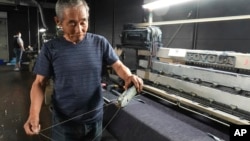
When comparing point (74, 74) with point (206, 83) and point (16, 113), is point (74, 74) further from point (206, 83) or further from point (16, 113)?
point (16, 113)

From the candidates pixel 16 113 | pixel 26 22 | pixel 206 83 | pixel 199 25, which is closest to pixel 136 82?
pixel 206 83

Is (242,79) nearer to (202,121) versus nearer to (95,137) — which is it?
(202,121)

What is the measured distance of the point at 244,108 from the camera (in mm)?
1537

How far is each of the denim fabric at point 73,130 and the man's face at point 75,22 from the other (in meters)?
0.46

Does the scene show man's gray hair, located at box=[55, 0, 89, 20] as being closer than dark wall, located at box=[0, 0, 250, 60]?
Yes

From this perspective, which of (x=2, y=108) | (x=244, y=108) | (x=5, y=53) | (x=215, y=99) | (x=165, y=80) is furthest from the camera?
(x=5, y=53)

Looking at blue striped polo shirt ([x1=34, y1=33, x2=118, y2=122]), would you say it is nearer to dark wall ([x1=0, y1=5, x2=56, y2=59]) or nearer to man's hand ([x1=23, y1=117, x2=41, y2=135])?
man's hand ([x1=23, y1=117, x2=41, y2=135])

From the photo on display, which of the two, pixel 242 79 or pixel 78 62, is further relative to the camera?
pixel 242 79

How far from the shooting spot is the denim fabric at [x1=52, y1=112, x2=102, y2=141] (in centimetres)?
119

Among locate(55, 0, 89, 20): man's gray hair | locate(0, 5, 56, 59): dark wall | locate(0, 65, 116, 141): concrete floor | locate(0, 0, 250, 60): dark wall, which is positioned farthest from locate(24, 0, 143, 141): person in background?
locate(0, 5, 56, 59): dark wall

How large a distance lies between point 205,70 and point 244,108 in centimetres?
44

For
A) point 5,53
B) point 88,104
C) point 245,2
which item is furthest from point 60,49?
point 5,53

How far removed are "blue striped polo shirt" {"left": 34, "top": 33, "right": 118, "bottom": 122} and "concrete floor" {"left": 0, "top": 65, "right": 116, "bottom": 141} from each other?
2.08 ft

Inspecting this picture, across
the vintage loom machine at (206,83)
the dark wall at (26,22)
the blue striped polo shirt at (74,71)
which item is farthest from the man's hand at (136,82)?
the dark wall at (26,22)
